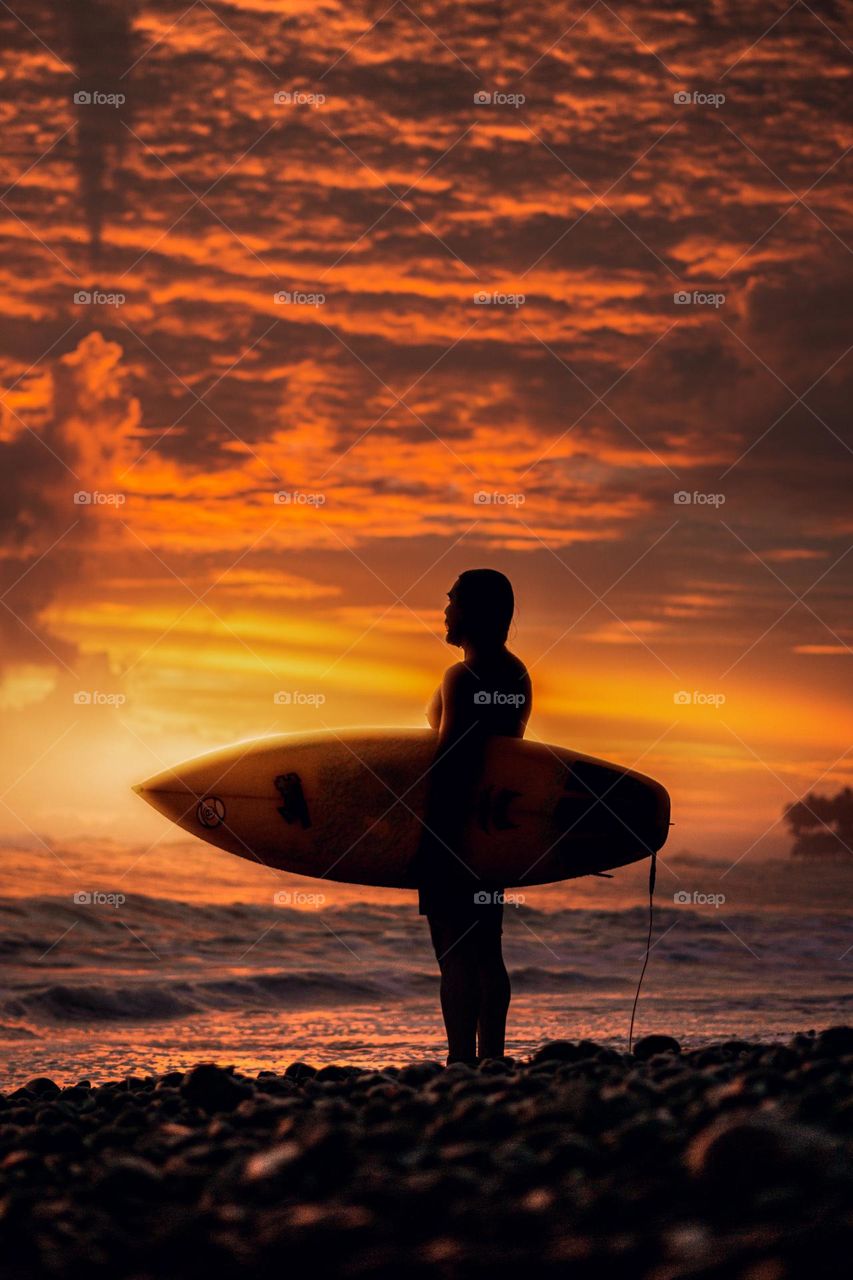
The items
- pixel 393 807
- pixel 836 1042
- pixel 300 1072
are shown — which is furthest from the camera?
pixel 393 807

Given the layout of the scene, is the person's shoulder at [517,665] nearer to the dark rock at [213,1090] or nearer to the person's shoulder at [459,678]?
the person's shoulder at [459,678]

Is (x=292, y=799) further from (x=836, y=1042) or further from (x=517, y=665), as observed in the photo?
(x=836, y=1042)

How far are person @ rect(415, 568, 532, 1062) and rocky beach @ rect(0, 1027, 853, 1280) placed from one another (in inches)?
57.9

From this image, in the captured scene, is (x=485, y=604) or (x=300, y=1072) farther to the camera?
(x=300, y=1072)

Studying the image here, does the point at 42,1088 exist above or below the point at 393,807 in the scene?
below

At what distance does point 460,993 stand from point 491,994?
0.12 meters

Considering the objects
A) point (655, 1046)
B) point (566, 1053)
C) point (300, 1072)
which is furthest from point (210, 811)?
point (566, 1053)

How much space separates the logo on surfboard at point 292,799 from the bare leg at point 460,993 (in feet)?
5.05

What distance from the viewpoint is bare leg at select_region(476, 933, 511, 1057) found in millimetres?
5027

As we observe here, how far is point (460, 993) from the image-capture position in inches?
197

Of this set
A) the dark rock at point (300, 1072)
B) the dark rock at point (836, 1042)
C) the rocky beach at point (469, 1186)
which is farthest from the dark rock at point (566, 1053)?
the dark rock at point (300, 1072)

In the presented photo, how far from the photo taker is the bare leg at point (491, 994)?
5.03 meters

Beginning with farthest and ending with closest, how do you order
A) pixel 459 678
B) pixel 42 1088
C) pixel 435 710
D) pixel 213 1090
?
1. pixel 42 1088
2. pixel 435 710
3. pixel 459 678
4. pixel 213 1090

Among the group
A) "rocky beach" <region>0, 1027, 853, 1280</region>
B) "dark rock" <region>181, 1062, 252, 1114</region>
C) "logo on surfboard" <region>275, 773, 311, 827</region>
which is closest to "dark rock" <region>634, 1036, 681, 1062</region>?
"rocky beach" <region>0, 1027, 853, 1280</region>
